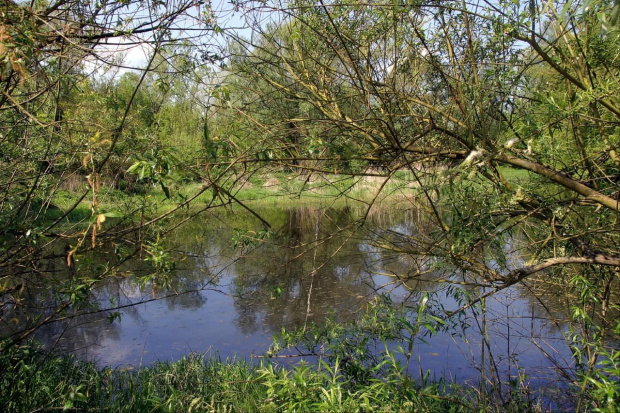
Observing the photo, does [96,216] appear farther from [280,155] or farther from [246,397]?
[246,397]

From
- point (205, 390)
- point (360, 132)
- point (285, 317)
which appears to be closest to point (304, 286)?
point (285, 317)

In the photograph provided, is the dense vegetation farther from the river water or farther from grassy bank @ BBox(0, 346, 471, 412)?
the river water

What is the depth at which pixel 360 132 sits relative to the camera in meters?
3.11

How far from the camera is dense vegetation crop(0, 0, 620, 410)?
106 inches

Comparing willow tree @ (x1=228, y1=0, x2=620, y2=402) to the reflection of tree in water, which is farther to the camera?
the reflection of tree in water

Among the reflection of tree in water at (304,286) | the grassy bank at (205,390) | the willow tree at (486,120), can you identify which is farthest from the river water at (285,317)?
the willow tree at (486,120)

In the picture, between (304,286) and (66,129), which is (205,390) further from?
(304,286)

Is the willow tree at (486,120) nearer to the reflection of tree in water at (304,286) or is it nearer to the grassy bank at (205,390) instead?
the grassy bank at (205,390)

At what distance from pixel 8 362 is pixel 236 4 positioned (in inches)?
107

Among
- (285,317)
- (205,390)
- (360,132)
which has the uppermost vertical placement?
(360,132)

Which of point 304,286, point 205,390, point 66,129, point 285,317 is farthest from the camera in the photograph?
point 304,286

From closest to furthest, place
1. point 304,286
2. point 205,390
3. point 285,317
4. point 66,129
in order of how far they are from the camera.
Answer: point 66,129
point 205,390
point 285,317
point 304,286

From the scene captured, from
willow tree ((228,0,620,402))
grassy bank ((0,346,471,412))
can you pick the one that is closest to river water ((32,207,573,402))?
grassy bank ((0,346,471,412))

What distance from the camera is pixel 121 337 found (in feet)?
22.9
